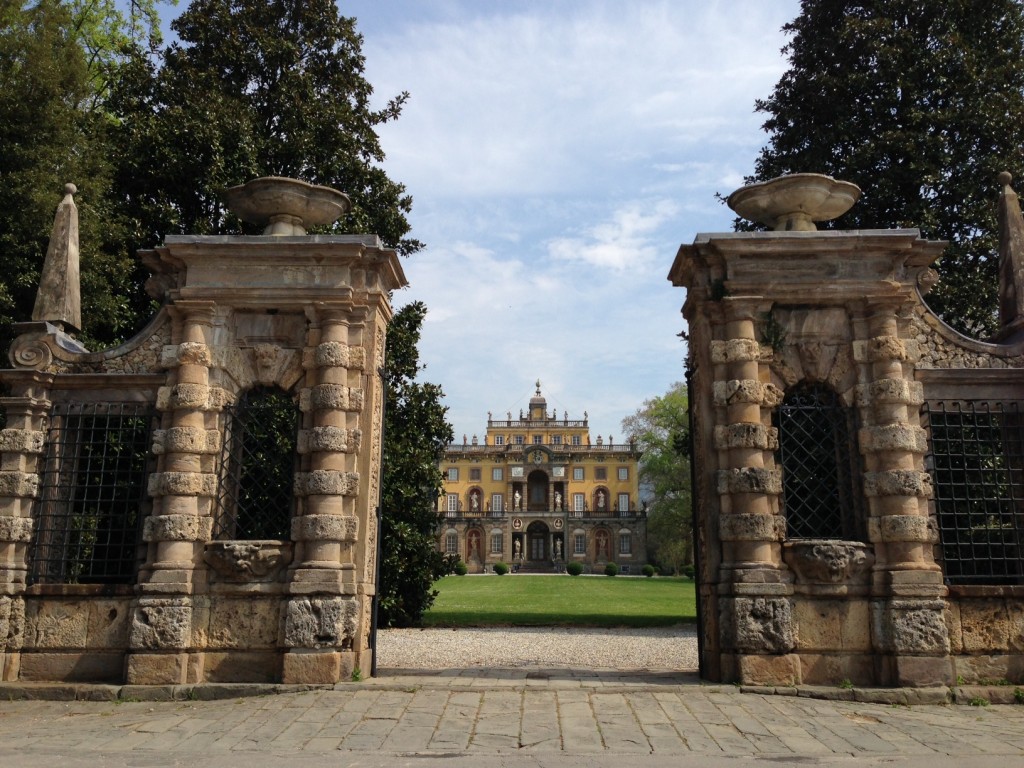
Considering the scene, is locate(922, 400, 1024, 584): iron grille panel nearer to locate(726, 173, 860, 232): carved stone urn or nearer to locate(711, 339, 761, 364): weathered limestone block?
locate(711, 339, 761, 364): weathered limestone block

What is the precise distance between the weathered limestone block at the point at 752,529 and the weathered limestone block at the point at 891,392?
5.72 ft

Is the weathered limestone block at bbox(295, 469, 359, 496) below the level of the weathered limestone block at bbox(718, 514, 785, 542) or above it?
above

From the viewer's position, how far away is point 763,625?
350 inches

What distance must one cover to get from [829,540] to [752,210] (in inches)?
157

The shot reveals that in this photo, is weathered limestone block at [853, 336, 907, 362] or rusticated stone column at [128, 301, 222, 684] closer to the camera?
rusticated stone column at [128, 301, 222, 684]

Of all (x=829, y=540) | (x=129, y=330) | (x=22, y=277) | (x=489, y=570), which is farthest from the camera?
(x=489, y=570)

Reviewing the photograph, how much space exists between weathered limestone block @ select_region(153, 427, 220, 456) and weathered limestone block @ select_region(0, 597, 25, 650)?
85.8 inches

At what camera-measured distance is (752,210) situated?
1017 cm

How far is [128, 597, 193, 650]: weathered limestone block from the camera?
28.9 ft

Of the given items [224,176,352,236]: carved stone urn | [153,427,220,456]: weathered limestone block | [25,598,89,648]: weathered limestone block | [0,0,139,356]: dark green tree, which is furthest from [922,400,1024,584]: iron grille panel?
[0,0,139,356]: dark green tree

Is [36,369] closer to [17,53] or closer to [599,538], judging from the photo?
[17,53]

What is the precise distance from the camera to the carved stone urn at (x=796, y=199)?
9.73m

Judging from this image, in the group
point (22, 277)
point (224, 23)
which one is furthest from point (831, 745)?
point (224, 23)

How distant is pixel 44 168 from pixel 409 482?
830 centimetres
